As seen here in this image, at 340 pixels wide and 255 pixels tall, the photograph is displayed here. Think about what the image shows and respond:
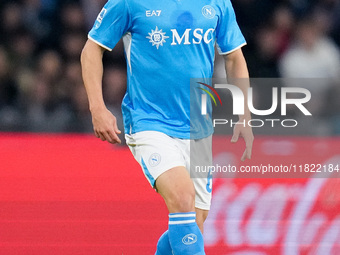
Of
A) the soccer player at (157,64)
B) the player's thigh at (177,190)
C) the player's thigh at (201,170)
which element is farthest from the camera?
the player's thigh at (201,170)

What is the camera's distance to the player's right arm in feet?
11.5

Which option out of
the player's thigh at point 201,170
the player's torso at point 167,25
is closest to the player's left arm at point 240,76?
the player's thigh at point 201,170

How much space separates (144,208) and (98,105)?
3.39 feet

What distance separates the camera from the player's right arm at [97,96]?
11.5 ft

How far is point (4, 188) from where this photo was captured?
4.44 m

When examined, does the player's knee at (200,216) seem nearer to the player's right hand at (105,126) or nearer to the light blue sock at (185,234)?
the light blue sock at (185,234)

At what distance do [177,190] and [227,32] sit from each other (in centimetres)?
102

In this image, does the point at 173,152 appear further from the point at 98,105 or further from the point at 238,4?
the point at 238,4

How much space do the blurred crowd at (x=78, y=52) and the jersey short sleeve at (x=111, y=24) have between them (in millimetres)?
2792

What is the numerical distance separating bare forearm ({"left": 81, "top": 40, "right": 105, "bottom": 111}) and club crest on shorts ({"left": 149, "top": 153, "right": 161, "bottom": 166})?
364 mm

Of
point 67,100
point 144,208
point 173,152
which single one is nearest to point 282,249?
point 144,208

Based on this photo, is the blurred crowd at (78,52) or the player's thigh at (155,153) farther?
the blurred crowd at (78,52)

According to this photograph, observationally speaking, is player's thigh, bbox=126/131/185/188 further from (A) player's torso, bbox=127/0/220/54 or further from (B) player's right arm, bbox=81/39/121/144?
(A) player's torso, bbox=127/0/220/54

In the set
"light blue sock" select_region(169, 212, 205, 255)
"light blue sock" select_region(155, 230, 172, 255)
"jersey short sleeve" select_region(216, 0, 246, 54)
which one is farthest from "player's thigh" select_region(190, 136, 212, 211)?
"jersey short sleeve" select_region(216, 0, 246, 54)
